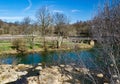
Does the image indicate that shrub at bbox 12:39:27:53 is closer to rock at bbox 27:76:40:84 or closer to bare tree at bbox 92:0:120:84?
rock at bbox 27:76:40:84

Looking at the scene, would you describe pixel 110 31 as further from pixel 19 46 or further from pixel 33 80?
pixel 19 46

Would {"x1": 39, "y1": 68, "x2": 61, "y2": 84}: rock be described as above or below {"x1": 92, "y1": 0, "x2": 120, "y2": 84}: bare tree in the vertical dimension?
below

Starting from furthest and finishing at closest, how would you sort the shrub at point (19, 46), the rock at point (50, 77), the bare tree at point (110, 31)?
the shrub at point (19, 46), the rock at point (50, 77), the bare tree at point (110, 31)

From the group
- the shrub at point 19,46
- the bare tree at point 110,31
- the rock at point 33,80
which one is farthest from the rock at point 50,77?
the shrub at point 19,46

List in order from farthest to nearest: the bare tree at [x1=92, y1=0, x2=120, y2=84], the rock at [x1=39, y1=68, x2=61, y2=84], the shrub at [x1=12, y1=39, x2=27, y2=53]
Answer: the shrub at [x1=12, y1=39, x2=27, y2=53] → the rock at [x1=39, y1=68, x2=61, y2=84] → the bare tree at [x1=92, y1=0, x2=120, y2=84]

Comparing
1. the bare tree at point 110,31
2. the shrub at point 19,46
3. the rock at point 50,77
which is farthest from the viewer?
the shrub at point 19,46

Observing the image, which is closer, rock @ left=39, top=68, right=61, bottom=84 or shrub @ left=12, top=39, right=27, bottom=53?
rock @ left=39, top=68, right=61, bottom=84

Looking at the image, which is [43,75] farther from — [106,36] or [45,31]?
[45,31]

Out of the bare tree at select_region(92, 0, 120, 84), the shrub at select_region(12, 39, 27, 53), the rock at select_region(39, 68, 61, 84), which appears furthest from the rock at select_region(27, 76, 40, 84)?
the shrub at select_region(12, 39, 27, 53)

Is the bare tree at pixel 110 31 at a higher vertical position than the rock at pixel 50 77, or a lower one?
higher

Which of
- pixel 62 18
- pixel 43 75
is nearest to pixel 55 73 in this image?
pixel 43 75

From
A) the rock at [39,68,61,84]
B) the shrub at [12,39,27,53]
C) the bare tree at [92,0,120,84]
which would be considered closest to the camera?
the bare tree at [92,0,120,84]

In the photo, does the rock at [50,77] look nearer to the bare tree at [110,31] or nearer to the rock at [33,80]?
the rock at [33,80]

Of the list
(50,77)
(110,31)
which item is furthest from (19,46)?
(110,31)
